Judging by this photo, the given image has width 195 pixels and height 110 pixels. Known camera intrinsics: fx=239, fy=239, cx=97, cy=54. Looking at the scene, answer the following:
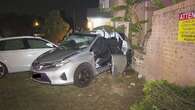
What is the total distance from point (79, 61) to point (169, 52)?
2817 mm

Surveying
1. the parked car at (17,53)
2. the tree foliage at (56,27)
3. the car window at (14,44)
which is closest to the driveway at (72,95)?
the parked car at (17,53)

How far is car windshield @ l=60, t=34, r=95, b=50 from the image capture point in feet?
27.5

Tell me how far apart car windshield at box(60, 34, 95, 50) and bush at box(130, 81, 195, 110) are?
3662 millimetres

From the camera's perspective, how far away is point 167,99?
4.43 meters

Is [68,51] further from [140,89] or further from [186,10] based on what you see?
[186,10]

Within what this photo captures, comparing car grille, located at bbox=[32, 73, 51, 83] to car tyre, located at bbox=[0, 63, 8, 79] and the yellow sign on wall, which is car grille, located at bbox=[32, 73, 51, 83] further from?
the yellow sign on wall

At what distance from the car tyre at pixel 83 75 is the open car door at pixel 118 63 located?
40.4 inches

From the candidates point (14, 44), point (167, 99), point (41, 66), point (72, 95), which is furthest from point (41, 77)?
point (167, 99)

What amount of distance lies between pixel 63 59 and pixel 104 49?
76.5 inches

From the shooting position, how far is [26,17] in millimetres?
48344

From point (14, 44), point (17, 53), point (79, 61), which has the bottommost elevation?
point (79, 61)

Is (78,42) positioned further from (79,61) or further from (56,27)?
(56,27)

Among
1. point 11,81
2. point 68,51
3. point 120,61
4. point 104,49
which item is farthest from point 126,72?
point 11,81

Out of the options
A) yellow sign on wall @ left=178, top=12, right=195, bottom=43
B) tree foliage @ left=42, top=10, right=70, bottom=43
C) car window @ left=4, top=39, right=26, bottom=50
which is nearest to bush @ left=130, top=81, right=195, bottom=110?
yellow sign on wall @ left=178, top=12, right=195, bottom=43
